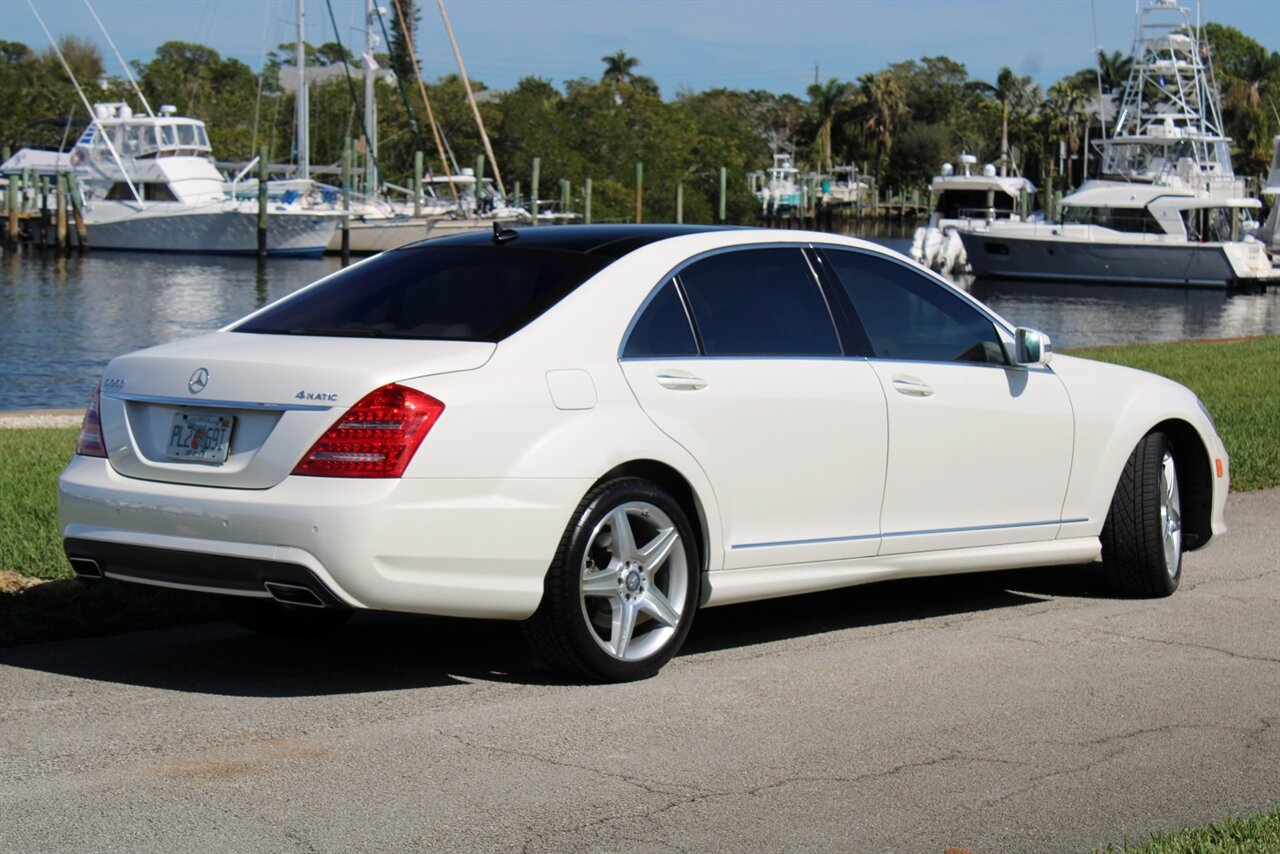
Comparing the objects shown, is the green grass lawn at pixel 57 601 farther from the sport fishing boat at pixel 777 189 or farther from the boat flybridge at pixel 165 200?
A: the sport fishing boat at pixel 777 189

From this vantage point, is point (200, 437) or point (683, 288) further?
point (683, 288)

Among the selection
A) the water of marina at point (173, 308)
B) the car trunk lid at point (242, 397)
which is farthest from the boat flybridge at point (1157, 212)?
the car trunk lid at point (242, 397)

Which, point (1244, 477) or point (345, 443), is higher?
point (345, 443)

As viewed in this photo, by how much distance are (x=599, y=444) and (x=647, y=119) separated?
87562 millimetres

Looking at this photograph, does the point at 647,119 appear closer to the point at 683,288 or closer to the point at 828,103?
the point at 828,103

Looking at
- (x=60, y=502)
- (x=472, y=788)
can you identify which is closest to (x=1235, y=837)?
(x=472, y=788)

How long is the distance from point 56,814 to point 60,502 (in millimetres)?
1693

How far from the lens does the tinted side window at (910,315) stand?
6.99 m

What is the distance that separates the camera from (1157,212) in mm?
61500

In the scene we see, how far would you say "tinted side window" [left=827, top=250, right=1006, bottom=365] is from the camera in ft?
22.9

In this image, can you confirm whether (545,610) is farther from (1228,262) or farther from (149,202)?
(149,202)

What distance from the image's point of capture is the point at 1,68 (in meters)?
103

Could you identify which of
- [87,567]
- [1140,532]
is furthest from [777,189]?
[87,567]

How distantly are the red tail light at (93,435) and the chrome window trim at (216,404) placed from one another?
0.26 feet
